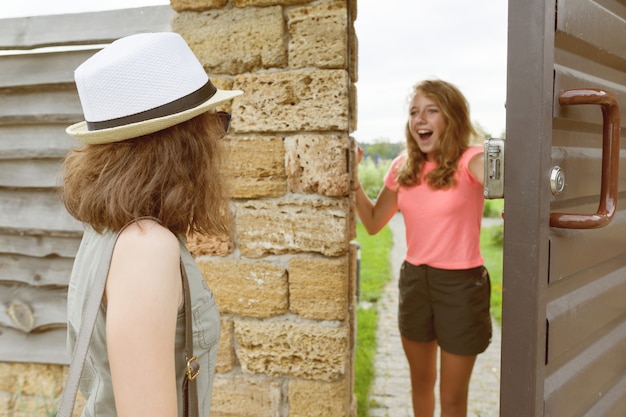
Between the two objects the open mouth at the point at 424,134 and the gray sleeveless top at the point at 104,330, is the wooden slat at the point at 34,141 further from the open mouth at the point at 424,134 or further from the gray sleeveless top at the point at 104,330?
the open mouth at the point at 424,134

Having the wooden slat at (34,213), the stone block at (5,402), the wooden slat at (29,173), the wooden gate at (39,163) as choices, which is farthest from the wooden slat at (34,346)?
the wooden slat at (29,173)

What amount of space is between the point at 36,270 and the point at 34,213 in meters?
0.27

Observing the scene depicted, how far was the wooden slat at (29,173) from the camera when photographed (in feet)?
8.11

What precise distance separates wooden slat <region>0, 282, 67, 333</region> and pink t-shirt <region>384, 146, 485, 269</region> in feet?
5.64

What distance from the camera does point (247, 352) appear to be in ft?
7.14

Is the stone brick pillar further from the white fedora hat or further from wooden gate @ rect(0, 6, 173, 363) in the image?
the white fedora hat

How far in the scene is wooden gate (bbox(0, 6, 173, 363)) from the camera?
2.34 metres

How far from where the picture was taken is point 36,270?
2543 millimetres

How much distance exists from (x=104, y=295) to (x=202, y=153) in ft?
1.23

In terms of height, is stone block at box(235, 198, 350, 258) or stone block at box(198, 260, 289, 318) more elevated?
stone block at box(235, 198, 350, 258)

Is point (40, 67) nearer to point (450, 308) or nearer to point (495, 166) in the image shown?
point (495, 166)

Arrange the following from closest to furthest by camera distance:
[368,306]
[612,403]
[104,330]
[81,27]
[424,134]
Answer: [104,330] → [612,403] → [81,27] → [424,134] → [368,306]

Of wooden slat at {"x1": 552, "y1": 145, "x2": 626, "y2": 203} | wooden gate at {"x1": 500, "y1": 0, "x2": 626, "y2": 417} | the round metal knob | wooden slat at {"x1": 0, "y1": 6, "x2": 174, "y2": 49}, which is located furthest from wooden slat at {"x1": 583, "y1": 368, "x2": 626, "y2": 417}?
wooden slat at {"x1": 0, "y1": 6, "x2": 174, "y2": 49}

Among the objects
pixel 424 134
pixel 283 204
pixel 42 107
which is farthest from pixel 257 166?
pixel 424 134
